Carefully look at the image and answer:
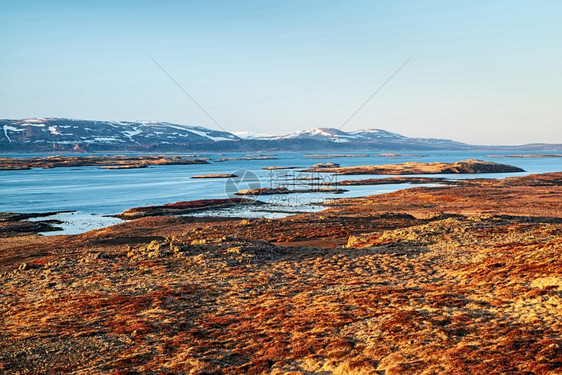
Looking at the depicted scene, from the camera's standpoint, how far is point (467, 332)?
11656 mm

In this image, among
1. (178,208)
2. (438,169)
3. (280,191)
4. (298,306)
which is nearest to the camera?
(298,306)

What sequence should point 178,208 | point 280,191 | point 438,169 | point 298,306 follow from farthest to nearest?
point 438,169 < point 280,191 < point 178,208 < point 298,306

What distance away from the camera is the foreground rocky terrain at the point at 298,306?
10789 millimetres

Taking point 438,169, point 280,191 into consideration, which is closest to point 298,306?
point 280,191

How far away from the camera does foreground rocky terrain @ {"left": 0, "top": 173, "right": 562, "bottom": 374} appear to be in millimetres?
10789

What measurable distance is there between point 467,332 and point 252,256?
44.1 ft

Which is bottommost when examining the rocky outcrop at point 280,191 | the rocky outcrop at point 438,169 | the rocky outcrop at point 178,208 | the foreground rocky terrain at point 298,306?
the rocky outcrop at point 178,208

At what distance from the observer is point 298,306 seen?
1528cm

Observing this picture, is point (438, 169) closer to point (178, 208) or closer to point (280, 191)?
point (280, 191)

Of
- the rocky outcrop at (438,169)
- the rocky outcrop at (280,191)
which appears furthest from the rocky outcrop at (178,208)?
the rocky outcrop at (438,169)

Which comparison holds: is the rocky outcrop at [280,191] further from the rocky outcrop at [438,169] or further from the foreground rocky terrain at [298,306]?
the foreground rocky terrain at [298,306]

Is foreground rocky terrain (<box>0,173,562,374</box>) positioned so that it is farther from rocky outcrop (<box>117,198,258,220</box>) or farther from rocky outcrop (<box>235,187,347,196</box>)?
rocky outcrop (<box>235,187,347,196</box>)

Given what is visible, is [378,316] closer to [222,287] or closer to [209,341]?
[209,341]

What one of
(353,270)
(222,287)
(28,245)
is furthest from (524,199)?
(28,245)
